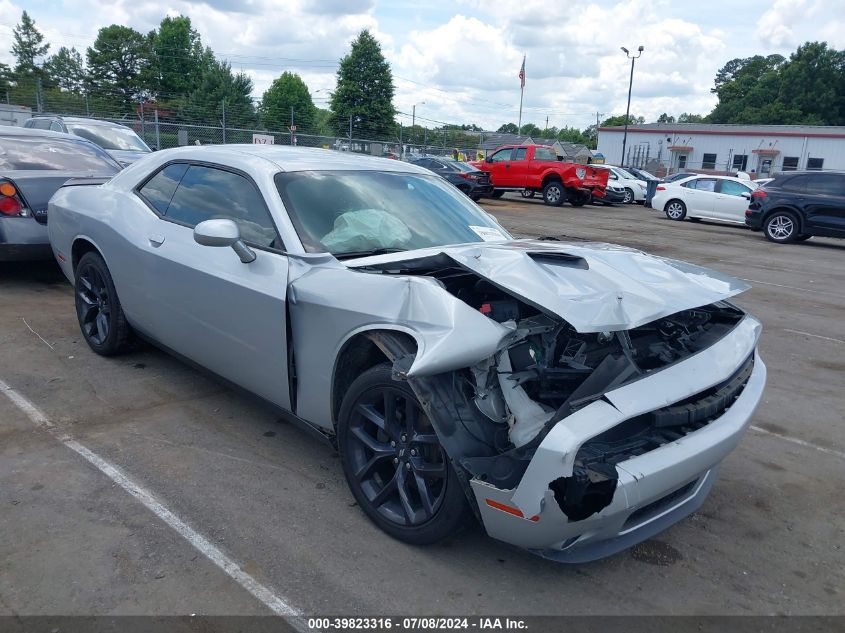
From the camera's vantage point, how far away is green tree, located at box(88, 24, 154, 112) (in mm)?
74688

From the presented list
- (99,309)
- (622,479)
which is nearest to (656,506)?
(622,479)

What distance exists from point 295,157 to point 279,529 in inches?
85.6

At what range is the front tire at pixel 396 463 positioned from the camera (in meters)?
2.74

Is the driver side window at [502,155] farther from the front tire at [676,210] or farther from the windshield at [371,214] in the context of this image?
the windshield at [371,214]

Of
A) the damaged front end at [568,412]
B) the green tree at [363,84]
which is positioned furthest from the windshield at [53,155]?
the green tree at [363,84]

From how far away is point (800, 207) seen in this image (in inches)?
598

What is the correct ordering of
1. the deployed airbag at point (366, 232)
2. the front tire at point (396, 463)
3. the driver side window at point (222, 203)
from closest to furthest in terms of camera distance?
the front tire at point (396, 463)
the deployed airbag at point (366, 232)
the driver side window at point (222, 203)

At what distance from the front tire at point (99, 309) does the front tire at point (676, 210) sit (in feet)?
62.0

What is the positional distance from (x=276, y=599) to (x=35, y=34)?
10367 cm

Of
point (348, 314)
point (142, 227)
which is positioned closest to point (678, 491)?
point (348, 314)

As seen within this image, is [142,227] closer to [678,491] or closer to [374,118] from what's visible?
[678,491]

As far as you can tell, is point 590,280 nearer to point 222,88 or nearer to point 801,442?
point 801,442

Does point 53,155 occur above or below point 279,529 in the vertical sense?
above

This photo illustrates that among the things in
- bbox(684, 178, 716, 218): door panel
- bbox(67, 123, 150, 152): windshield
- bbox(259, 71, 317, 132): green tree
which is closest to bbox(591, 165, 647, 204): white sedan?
bbox(684, 178, 716, 218): door panel
